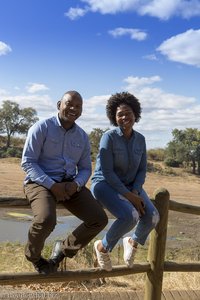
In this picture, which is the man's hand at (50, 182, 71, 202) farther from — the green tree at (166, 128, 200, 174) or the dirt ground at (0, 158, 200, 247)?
the green tree at (166, 128, 200, 174)

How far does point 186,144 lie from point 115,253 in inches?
1119

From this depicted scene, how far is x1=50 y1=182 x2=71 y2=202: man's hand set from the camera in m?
3.47

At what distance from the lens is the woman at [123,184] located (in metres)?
3.73

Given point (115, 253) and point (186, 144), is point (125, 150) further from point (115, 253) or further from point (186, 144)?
point (186, 144)

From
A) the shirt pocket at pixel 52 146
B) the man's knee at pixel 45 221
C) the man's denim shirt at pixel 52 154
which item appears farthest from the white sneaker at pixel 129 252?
the shirt pocket at pixel 52 146

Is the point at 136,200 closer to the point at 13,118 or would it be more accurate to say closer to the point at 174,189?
the point at 174,189

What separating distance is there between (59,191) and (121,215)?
0.54 meters

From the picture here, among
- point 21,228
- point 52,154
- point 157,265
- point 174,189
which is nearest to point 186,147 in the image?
point 174,189

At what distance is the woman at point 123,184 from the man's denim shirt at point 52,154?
17cm

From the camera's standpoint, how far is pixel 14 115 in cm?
3809

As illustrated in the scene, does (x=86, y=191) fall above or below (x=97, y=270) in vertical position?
above

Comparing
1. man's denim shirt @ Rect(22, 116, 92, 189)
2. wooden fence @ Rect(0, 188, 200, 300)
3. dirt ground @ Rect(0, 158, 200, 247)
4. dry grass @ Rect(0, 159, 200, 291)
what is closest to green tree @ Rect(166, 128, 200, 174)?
dirt ground @ Rect(0, 158, 200, 247)

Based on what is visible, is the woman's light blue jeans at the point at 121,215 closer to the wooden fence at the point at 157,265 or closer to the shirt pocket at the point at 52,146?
the wooden fence at the point at 157,265

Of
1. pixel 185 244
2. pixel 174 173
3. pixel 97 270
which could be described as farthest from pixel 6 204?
pixel 174 173
